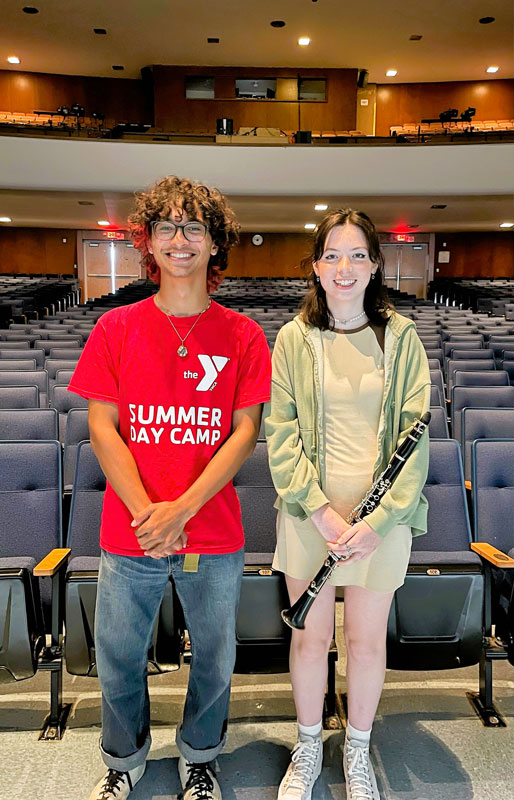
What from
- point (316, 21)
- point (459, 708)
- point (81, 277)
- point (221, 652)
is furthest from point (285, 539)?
point (81, 277)

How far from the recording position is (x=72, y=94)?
1534 centimetres

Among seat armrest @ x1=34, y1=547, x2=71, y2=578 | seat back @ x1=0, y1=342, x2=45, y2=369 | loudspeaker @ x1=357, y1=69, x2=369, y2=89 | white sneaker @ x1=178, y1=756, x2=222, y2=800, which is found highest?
Result: loudspeaker @ x1=357, y1=69, x2=369, y2=89

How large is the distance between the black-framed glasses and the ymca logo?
283mm

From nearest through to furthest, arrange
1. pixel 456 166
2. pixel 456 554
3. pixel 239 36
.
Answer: pixel 456 554 → pixel 456 166 → pixel 239 36

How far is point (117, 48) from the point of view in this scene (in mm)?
13375

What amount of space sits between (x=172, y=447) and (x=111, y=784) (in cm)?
89

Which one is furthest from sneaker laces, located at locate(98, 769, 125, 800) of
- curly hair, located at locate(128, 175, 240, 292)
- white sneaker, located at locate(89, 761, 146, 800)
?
curly hair, located at locate(128, 175, 240, 292)

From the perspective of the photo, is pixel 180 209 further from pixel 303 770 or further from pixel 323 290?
pixel 303 770

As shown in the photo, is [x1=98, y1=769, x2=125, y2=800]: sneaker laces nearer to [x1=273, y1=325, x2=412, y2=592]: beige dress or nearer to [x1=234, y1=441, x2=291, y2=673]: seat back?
[x1=234, y1=441, x2=291, y2=673]: seat back

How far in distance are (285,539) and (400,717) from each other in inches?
32.2

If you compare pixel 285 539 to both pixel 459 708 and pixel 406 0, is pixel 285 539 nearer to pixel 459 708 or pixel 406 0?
pixel 459 708

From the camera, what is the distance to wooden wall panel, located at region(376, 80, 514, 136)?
611 inches

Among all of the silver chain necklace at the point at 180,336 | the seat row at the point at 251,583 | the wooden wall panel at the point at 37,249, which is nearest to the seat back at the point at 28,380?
the seat row at the point at 251,583

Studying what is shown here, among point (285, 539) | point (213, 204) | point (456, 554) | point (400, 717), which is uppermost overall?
point (213, 204)
